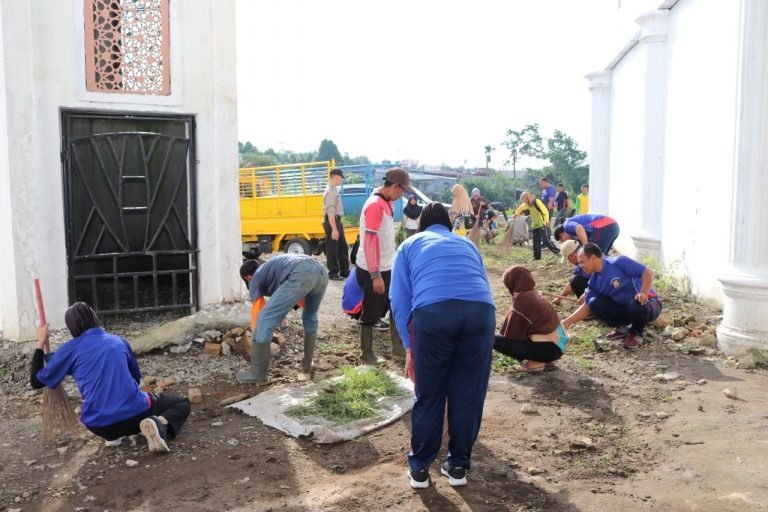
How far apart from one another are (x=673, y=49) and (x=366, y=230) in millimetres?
6168

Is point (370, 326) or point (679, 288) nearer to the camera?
point (370, 326)

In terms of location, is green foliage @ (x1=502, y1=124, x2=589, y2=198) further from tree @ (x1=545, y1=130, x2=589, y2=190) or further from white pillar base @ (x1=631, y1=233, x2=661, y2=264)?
white pillar base @ (x1=631, y1=233, x2=661, y2=264)

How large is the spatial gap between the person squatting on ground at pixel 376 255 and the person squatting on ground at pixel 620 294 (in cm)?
188

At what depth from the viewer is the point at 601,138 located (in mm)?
15844

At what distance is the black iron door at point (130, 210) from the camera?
6.87 metres

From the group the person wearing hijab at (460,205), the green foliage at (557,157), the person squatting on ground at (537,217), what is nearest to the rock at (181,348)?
the person wearing hijab at (460,205)

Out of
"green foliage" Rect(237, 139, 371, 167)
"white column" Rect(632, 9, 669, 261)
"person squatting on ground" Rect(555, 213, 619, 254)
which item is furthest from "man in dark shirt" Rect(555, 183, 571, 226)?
"green foliage" Rect(237, 139, 371, 167)

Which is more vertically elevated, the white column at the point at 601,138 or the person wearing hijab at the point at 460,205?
the white column at the point at 601,138

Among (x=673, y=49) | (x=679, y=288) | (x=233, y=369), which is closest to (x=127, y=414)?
(x=233, y=369)

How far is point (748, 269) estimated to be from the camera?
6430 mm

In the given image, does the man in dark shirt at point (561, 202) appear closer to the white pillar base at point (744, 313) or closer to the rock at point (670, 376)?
the white pillar base at point (744, 313)

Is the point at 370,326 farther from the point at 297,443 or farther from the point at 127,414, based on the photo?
the point at 127,414

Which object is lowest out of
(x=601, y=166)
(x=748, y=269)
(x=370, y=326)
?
(x=370, y=326)

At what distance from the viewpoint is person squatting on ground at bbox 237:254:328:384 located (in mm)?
5836
